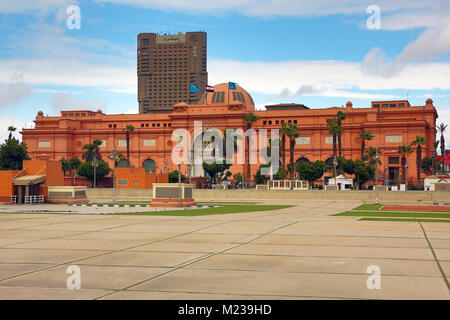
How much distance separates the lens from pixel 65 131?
14112cm

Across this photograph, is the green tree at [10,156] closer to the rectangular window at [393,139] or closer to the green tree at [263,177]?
the green tree at [263,177]

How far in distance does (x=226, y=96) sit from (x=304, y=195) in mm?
68773

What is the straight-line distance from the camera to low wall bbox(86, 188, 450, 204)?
6981 centimetres

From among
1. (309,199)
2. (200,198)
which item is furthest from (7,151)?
(309,199)

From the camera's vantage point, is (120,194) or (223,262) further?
(120,194)

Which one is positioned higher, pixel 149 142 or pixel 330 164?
pixel 149 142

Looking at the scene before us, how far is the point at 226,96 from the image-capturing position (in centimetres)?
13975

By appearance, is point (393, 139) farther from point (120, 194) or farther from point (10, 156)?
point (10, 156)

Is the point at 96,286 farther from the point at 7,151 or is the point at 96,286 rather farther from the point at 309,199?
the point at 7,151

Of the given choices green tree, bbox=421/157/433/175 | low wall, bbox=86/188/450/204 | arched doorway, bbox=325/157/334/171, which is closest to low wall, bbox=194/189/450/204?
low wall, bbox=86/188/450/204

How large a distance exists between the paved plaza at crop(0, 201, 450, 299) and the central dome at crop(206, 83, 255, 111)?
374 ft

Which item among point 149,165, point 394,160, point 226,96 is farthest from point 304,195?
point 149,165

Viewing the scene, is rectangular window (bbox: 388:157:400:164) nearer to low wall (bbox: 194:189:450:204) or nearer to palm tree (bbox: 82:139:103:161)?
low wall (bbox: 194:189:450:204)

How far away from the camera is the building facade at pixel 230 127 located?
394ft
